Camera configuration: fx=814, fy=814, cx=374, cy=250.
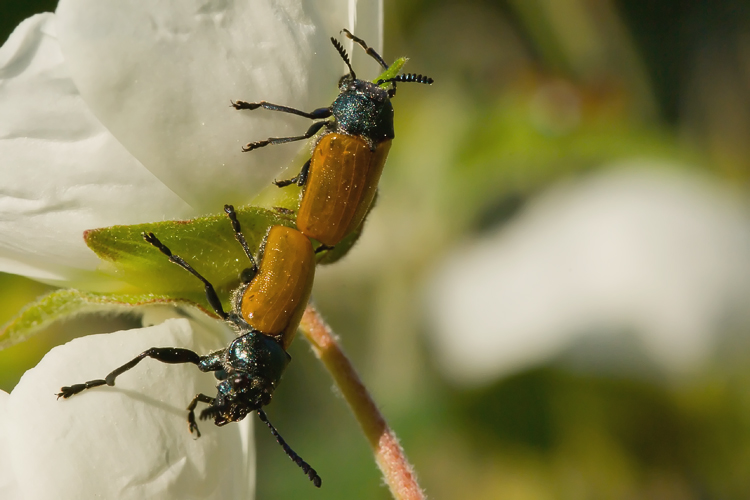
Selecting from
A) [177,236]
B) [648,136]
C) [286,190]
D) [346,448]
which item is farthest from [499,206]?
[177,236]

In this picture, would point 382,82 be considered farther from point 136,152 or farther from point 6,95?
point 6,95

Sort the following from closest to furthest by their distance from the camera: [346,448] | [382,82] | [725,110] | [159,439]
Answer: [159,439] → [382,82] → [346,448] → [725,110]

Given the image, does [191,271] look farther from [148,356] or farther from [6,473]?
[6,473]

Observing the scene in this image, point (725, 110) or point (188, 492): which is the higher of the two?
point (725, 110)

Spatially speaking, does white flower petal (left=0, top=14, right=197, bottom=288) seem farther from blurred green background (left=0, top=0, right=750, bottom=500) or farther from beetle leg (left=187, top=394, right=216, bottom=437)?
blurred green background (left=0, top=0, right=750, bottom=500)

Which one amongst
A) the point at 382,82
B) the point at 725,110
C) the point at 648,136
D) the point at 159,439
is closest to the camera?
the point at 159,439

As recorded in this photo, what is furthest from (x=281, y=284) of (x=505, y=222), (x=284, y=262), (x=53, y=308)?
(x=505, y=222)

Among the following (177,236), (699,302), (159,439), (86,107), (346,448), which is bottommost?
(346,448)

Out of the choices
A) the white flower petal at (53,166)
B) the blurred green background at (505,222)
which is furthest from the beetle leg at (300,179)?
the blurred green background at (505,222)

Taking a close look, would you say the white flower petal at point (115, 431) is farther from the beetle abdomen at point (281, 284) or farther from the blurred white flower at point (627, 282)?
the blurred white flower at point (627, 282)
